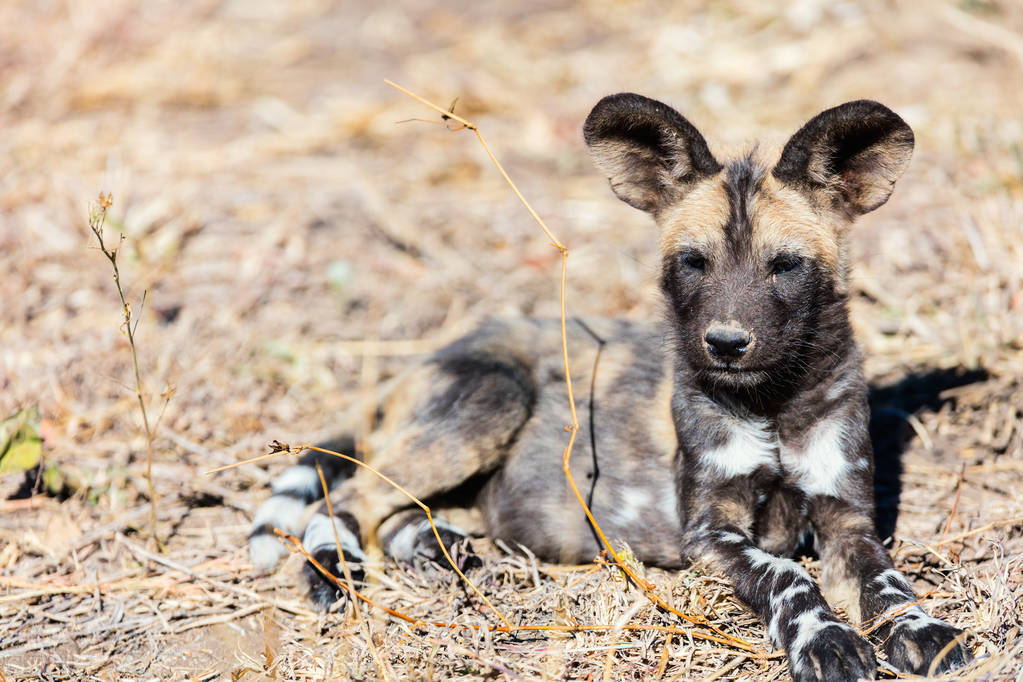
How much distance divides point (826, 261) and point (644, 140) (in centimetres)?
81

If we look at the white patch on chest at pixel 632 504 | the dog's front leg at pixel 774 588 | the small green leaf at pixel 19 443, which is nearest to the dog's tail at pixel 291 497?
the small green leaf at pixel 19 443

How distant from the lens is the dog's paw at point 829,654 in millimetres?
2830

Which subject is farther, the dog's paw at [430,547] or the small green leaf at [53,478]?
the small green leaf at [53,478]

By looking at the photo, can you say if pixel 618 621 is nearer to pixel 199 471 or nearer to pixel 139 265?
pixel 199 471

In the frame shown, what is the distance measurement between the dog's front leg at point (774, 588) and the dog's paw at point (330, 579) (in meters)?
1.34

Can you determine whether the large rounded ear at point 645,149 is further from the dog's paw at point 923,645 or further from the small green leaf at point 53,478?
the small green leaf at point 53,478

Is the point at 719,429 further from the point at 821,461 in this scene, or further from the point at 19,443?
the point at 19,443

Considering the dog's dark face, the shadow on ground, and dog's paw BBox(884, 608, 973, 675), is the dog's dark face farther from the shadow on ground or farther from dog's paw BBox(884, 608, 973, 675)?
the shadow on ground

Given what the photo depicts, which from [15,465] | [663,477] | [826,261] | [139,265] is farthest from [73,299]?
[826,261]

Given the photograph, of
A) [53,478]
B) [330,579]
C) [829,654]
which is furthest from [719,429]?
[53,478]

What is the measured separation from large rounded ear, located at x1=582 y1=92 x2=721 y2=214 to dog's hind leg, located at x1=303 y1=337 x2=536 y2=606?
3.49ft

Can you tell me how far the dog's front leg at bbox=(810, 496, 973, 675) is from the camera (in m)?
2.91

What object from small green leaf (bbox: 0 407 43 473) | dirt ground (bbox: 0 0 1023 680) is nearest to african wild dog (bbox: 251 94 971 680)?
dirt ground (bbox: 0 0 1023 680)

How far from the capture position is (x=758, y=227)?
11.1ft
